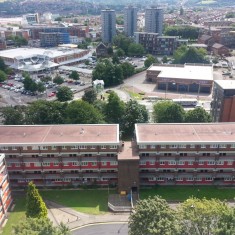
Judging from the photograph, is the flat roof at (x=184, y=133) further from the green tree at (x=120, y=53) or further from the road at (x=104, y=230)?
the green tree at (x=120, y=53)

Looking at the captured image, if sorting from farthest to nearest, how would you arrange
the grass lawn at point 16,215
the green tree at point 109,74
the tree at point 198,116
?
the green tree at point 109,74
the tree at point 198,116
the grass lawn at point 16,215

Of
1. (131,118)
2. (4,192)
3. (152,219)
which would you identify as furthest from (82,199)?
(131,118)

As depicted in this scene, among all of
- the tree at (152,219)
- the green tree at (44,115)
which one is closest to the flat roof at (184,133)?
the tree at (152,219)

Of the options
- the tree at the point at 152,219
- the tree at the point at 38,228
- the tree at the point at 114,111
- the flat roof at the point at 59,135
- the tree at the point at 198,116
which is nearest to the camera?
the tree at the point at 38,228

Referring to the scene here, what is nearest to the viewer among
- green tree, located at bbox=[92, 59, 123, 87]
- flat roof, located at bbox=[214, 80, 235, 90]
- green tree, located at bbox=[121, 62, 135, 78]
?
flat roof, located at bbox=[214, 80, 235, 90]

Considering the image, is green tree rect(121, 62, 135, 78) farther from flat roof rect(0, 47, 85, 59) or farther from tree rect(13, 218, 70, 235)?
tree rect(13, 218, 70, 235)

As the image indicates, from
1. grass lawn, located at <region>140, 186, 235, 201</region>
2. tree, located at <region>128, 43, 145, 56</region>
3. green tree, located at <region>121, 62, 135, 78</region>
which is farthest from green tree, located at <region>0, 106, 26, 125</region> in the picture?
tree, located at <region>128, 43, 145, 56</region>
